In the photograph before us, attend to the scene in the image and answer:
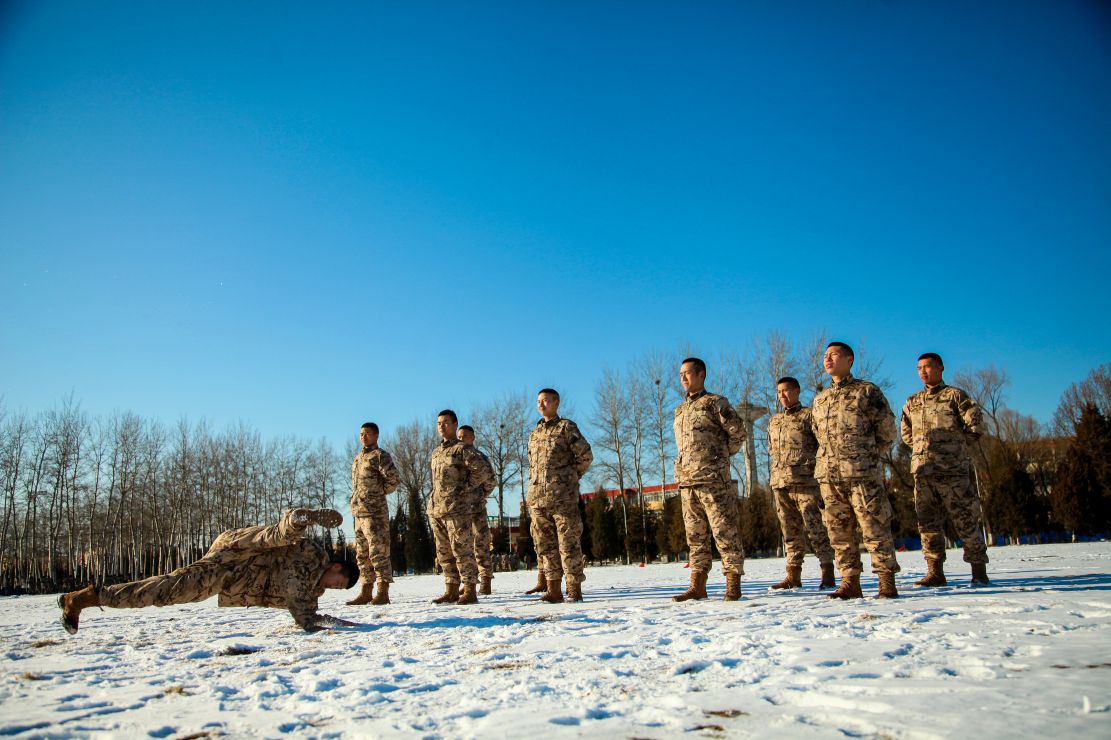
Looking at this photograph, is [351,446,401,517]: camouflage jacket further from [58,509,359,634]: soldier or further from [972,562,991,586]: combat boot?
[972,562,991,586]: combat boot

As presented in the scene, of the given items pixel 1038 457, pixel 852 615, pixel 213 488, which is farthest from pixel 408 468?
pixel 852 615

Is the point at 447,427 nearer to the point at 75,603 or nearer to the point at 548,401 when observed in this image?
the point at 548,401

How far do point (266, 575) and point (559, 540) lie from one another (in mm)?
2929

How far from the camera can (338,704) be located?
258 cm

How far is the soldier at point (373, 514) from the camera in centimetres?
798

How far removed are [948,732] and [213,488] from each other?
4247cm

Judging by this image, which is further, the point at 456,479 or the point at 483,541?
the point at 483,541

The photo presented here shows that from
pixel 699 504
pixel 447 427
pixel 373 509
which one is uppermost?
pixel 447 427

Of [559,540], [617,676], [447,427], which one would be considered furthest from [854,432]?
[447,427]

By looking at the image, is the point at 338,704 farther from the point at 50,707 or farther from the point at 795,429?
the point at 795,429

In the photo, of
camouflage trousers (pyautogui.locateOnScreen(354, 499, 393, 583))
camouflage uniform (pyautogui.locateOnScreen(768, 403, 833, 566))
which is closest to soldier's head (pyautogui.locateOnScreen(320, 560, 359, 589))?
camouflage trousers (pyautogui.locateOnScreen(354, 499, 393, 583))

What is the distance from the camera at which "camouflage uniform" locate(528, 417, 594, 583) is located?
6.82 meters

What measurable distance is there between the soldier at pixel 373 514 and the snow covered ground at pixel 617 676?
2.87m

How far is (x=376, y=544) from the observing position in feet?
26.4
